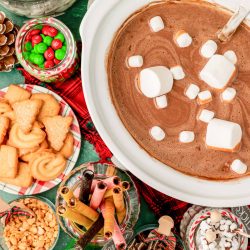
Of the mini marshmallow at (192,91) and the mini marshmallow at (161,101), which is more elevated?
the mini marshmallow at (192,91)

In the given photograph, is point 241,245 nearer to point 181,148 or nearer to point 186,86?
point 181,148

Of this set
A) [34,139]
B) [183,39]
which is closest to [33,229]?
[34,139]

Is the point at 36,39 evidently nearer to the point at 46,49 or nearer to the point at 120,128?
the point at 46,49

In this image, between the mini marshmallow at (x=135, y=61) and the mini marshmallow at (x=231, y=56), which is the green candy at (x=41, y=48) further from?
the mini marshmallow at (x=231, y=56)

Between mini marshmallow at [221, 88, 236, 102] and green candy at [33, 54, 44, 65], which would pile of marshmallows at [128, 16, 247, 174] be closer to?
mini marshmallow at [221, 88, 236, 102]

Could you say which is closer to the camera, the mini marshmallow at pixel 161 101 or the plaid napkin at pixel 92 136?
the mini marshmallow at pixel 161 101

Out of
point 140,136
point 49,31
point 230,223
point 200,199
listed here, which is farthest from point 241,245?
point 49,31

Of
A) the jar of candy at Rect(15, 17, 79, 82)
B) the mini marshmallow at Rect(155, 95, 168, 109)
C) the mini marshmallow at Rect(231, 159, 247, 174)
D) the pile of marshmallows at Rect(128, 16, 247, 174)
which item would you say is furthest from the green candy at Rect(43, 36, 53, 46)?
the mini marshmallow at Rect(231, 159, 247, 174)

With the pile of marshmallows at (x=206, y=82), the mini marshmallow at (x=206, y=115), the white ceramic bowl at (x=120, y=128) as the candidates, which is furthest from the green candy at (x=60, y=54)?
the mini marshmallow at (x=206, y=115)
